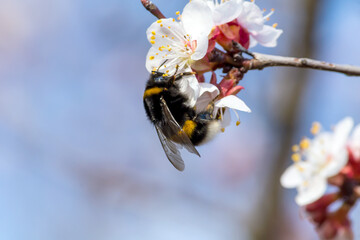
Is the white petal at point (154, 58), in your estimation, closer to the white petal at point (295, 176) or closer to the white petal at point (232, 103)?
the white petal at point (232, 103)

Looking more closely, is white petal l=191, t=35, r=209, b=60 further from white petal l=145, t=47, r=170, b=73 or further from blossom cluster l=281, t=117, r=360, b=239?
blossom cluster l=281, t=117, r=360, b=239

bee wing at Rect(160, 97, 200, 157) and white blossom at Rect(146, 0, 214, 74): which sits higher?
white blossom at Rect(146, 0, 214, 74)

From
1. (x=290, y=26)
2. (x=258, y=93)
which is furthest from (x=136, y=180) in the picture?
(x=290, y=26)

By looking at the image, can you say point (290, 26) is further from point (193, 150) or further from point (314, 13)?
point (193, 150)

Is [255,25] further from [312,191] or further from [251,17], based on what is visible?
[312,191]

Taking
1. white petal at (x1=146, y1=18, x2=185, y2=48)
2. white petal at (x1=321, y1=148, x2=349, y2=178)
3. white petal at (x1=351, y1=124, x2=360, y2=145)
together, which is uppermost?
white petal at (x1=146, y1=18, x2=185, y2=48)

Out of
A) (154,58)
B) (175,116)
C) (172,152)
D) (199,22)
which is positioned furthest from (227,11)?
(172,152)

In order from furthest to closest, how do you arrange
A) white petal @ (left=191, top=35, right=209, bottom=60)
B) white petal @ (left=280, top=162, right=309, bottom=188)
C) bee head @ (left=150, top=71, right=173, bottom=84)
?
bee head @ (left=150, top=71, right=173, bottom=84) < white petal @ (left=280, top=162, right=309, bottom=188) < white petal @ (left=191, top=35, right=209, bottom=60)

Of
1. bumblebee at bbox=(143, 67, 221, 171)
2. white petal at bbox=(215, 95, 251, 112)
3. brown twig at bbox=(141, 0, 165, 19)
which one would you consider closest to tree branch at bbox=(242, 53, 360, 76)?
white petal at bbox=(215, 95, 251, 112)

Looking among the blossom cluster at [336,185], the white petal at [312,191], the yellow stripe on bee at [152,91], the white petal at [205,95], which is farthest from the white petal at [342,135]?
the yellow stripe on bee at [152,91]
